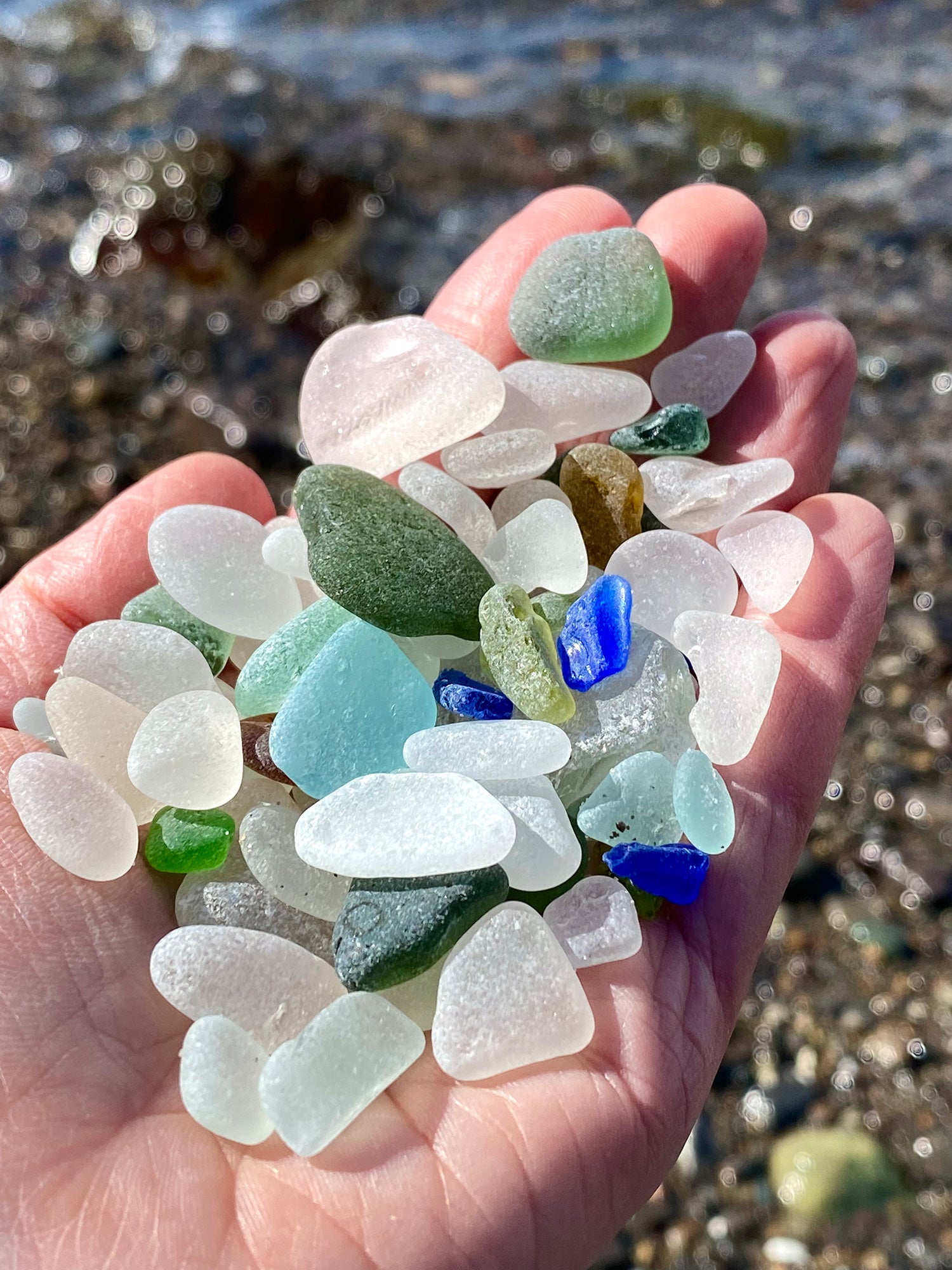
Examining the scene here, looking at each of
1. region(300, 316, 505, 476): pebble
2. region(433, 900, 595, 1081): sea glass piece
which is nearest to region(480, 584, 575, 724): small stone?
region(433, 900, 595, 1081): sea glass piece

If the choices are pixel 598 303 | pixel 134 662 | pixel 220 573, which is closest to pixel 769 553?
pixel 598 303

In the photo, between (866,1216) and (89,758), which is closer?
(89,758)

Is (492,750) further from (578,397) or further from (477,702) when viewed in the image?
(578,397)

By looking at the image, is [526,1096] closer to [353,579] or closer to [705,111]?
[353,579]

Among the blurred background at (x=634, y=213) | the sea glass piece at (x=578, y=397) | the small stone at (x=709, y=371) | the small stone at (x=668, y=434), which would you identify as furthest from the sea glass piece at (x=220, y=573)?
the blurred background at (x=634, y=213)

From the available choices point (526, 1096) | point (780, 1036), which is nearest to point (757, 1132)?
point (780, 1036)
